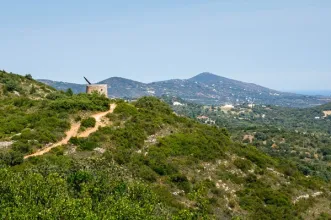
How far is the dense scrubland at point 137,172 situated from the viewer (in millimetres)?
22859

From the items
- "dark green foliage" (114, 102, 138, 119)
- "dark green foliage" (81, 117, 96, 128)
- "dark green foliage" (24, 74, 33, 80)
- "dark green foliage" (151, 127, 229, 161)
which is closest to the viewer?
"dark green foliage" (151, 127, 229, 161)

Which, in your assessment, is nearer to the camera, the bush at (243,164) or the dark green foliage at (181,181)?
the dark green foliage at (181,181)

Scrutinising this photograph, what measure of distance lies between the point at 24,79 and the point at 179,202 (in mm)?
45560

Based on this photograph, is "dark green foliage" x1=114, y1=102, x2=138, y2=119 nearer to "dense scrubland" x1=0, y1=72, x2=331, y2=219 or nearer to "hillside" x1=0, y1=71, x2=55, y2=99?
"dense scrubland" x1=0, y1=72, x2=331, y2=219

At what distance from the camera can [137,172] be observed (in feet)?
117

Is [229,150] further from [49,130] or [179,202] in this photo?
[49,130]

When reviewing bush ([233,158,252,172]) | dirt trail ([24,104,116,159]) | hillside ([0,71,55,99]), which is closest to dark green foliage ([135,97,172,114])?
dirt trail ([24,104,116,159])

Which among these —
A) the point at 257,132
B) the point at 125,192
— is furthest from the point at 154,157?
the point at 257,132

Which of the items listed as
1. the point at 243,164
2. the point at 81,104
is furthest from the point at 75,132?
the point at 243,164

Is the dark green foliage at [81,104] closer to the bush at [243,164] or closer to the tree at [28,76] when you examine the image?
the bush at [243,164]

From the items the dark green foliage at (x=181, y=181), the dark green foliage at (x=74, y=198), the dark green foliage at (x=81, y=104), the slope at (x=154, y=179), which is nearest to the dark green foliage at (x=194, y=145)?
the slope at (x=154, y=179)

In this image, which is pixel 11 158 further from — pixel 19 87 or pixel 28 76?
pixel 28 76

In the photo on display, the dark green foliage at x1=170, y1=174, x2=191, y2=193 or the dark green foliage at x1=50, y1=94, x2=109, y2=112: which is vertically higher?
the dark green foliage at x1=50, y1=94, x2=109, y2=112

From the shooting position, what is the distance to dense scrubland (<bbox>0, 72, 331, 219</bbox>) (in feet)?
75.0
